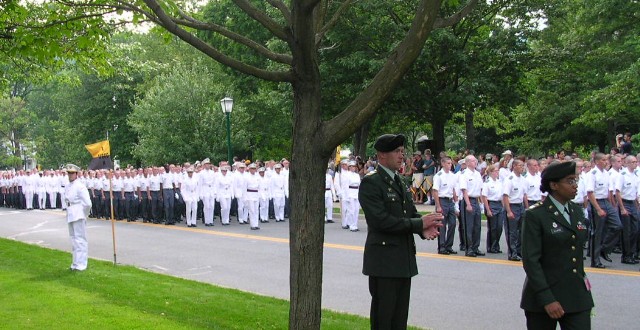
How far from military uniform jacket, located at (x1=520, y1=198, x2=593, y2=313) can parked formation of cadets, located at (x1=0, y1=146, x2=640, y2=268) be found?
13.0 ft

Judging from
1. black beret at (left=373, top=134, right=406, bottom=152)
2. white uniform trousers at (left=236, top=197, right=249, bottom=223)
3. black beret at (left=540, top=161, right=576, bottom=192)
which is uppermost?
black beret at (left=373, top=134, right=406, bottom=152)

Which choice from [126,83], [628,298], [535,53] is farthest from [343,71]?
[126,83]

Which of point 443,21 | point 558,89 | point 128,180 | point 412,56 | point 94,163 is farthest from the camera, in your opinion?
point 558,89

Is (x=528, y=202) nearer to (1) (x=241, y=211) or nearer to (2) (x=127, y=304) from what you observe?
(2) (x=127, y=304)

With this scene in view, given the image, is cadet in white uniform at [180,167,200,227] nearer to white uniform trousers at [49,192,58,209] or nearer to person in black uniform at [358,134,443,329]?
white uniform trousers at [49,192,58,209]

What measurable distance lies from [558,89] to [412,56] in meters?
31.9

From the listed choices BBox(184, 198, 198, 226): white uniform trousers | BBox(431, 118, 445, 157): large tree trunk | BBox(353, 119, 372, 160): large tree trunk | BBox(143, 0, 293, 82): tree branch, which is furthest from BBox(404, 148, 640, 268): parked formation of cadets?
BBox(353, 119, 372, 160): large tree trunk

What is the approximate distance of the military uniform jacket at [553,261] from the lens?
5.17 m

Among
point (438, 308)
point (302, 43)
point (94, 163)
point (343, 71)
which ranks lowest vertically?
point (438, 308)

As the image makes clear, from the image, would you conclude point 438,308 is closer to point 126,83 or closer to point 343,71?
point 343,71

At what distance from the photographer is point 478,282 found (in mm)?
11203

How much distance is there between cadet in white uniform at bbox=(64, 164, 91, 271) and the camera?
42.5 ft

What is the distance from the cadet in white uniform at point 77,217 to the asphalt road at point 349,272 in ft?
4.68

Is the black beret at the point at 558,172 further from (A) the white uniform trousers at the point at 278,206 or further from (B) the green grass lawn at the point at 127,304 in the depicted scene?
(A) the white uniform trousers at the point at 278,206
